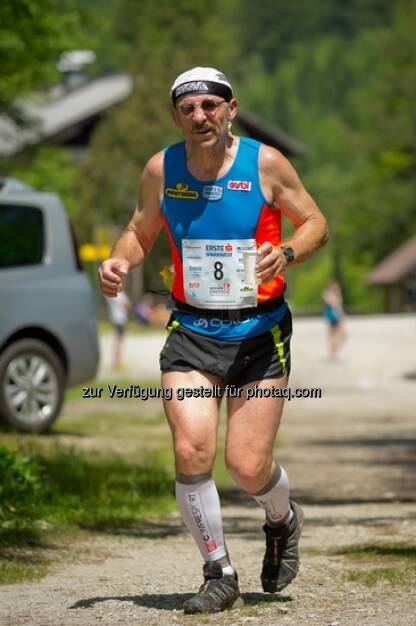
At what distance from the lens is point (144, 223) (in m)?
6.76

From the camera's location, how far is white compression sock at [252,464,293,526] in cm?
671

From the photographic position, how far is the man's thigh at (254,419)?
650 cm

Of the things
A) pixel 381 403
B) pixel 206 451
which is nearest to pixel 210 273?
pixel 206 451

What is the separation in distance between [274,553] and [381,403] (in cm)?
1422

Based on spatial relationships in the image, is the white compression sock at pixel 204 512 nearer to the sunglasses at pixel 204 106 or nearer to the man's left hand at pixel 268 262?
the man's left hand at pixel 268 262

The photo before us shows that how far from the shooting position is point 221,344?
654 cm

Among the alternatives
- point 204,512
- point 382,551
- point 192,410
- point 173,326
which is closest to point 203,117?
point 173,326

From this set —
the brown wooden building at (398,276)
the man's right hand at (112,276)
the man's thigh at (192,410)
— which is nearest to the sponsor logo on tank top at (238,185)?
the man's right hand at (112,276)

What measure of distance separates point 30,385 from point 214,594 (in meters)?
8.30

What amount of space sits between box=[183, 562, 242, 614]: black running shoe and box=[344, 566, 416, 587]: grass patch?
81 centimetres

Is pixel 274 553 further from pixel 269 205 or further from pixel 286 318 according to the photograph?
pixel 269 205

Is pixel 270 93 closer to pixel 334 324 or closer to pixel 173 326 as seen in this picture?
pixel 334 324

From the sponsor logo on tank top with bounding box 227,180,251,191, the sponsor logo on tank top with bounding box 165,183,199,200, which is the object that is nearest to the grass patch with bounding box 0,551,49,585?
the sponsor logo on tank top with bounding box 165,183,199,200

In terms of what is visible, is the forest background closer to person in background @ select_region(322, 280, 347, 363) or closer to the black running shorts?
the black running shorts
